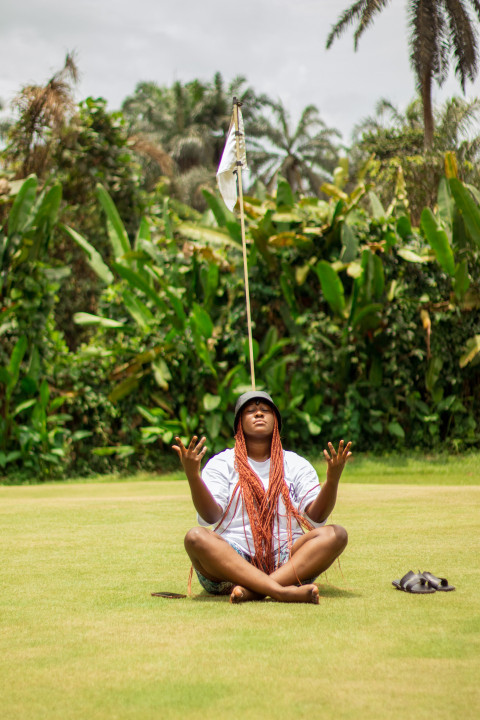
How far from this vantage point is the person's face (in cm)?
415

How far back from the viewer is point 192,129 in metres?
37.4

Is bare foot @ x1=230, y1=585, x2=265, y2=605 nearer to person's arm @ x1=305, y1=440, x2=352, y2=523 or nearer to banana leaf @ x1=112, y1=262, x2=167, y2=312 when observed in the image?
person's arm @ x1=305, y1=440, x2=352, y2=523

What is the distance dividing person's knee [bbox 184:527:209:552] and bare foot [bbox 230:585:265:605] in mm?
246

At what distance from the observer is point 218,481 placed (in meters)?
4.12

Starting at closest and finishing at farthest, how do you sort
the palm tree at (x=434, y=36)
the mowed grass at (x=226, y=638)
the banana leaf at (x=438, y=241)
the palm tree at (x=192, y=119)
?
the mowed grass at (x=226, y=638) < the banana leaf at (x=438, y=241) < the palm tree at (x=434, y=36) < the palm tree at (x=192, y=119)

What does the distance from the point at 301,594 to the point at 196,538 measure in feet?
1.72

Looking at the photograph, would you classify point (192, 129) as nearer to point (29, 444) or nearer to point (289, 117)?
point (289, 117)

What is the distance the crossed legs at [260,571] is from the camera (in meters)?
3.83

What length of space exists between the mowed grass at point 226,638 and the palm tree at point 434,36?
1700 centimetres

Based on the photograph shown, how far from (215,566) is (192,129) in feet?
116

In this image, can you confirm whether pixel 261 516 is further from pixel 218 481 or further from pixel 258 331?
pixel 258 331

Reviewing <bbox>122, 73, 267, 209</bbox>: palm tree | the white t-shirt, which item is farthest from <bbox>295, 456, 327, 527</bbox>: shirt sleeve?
<bbox>122, 73, 267, 209</bbox>: palm tree

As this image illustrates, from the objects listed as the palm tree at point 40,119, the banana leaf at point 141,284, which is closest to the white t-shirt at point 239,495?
the banana leaf at point 141,284

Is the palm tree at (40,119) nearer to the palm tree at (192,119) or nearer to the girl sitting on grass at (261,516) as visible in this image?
the girl sitting on grass at (261,516)
